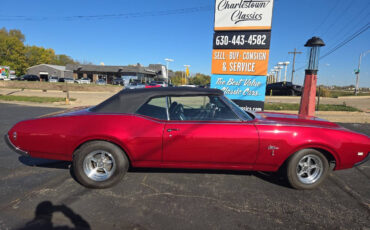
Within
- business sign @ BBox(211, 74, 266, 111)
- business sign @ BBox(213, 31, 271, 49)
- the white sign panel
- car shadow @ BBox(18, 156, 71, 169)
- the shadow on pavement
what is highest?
the white sign panel

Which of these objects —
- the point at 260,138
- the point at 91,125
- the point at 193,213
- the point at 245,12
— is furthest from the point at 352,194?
the point at 245,12

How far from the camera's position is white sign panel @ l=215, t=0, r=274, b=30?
6566 millimetres

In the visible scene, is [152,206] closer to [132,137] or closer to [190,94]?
[132,137]

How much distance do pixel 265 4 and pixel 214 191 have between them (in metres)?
6.36

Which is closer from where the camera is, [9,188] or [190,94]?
[9,188]

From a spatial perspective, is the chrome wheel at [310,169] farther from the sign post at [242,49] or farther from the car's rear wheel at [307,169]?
the sign post at [242,49]

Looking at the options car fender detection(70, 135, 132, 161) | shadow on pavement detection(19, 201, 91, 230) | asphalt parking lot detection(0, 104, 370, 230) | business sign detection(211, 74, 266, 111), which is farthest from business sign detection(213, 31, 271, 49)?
shadow on pavement detection(19, 201, 91, 230)

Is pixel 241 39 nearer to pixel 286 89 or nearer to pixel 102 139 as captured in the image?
pixel 102 139

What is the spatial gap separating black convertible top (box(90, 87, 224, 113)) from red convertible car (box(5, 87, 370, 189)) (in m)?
0.01

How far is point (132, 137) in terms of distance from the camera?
2744 mm

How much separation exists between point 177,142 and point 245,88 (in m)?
5.09

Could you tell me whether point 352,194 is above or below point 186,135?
below

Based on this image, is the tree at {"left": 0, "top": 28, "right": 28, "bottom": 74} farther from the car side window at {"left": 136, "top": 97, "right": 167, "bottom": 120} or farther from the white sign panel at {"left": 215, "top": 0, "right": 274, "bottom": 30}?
the car side window at {"left": 136, "top": 97, "right": 167, "bottom": 120}

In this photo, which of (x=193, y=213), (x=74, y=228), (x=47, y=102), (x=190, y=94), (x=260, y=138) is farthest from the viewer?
(x=47, y=102)
